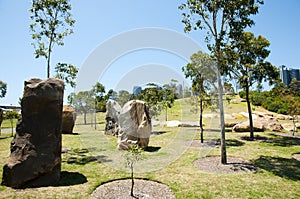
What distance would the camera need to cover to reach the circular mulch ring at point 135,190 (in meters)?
6.32

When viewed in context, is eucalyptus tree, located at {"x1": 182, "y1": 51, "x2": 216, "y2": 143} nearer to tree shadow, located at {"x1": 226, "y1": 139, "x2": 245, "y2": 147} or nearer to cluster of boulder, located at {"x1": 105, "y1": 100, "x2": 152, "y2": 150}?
tree shadow, located at {"x1": 226, "y1": 139, "x2": 245, "y2": 147}

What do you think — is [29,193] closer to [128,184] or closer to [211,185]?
[128,184]

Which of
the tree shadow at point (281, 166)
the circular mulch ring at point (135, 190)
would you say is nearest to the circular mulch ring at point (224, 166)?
the tree shadow at point (281, 166)

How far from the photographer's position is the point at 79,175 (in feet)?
26.1

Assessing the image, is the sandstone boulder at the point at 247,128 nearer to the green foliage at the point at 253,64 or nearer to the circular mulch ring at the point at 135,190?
the green foliage at the point at 253,64

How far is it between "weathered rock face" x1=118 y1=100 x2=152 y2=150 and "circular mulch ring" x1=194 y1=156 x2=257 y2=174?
11.9ft

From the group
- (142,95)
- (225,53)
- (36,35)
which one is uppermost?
(36,35)

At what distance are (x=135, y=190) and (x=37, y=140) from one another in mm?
3778

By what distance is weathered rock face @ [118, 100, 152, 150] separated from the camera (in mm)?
12188

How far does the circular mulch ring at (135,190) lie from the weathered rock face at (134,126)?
4.73 metres

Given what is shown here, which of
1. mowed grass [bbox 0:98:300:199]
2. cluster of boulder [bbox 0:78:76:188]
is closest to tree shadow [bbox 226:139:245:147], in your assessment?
mowed grass [bbox 0:98:300:199]

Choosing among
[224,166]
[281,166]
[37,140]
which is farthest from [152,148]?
[37,140]

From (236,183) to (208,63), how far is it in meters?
7.69

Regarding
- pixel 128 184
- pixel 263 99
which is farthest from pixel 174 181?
pixel 263 99
